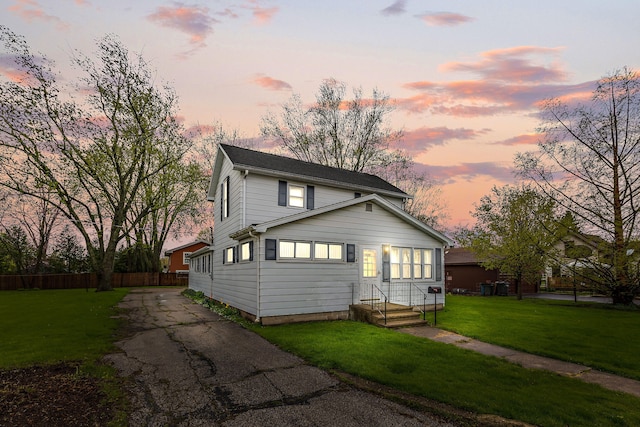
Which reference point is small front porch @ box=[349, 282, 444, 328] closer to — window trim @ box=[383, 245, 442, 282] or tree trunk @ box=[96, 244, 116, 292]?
window trim @ box=[383, 245, 442, 282]

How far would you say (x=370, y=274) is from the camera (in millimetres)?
14422

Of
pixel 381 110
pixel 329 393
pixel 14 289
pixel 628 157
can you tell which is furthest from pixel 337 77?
pixel 14 289

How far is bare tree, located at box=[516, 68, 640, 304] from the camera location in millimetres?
17922

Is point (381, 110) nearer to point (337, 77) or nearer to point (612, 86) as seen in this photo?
point (337, 77)

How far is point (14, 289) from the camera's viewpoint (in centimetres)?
3262

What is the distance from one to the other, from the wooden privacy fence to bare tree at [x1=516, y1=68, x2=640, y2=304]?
1426 inches

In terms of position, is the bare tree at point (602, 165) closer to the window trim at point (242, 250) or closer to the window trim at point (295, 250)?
the window trim at point (295, 250)

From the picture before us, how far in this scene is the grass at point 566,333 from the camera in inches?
330

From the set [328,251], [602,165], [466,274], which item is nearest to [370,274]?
[328,251]

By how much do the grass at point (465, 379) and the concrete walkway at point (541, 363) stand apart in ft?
1.46

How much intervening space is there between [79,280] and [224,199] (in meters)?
27.7

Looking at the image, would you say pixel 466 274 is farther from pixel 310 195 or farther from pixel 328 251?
pixel 328 251

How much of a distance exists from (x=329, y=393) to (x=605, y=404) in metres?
4.57

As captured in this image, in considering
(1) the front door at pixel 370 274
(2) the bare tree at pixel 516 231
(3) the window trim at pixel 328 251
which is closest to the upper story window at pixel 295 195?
(3) the window trim at pixel 328 251
